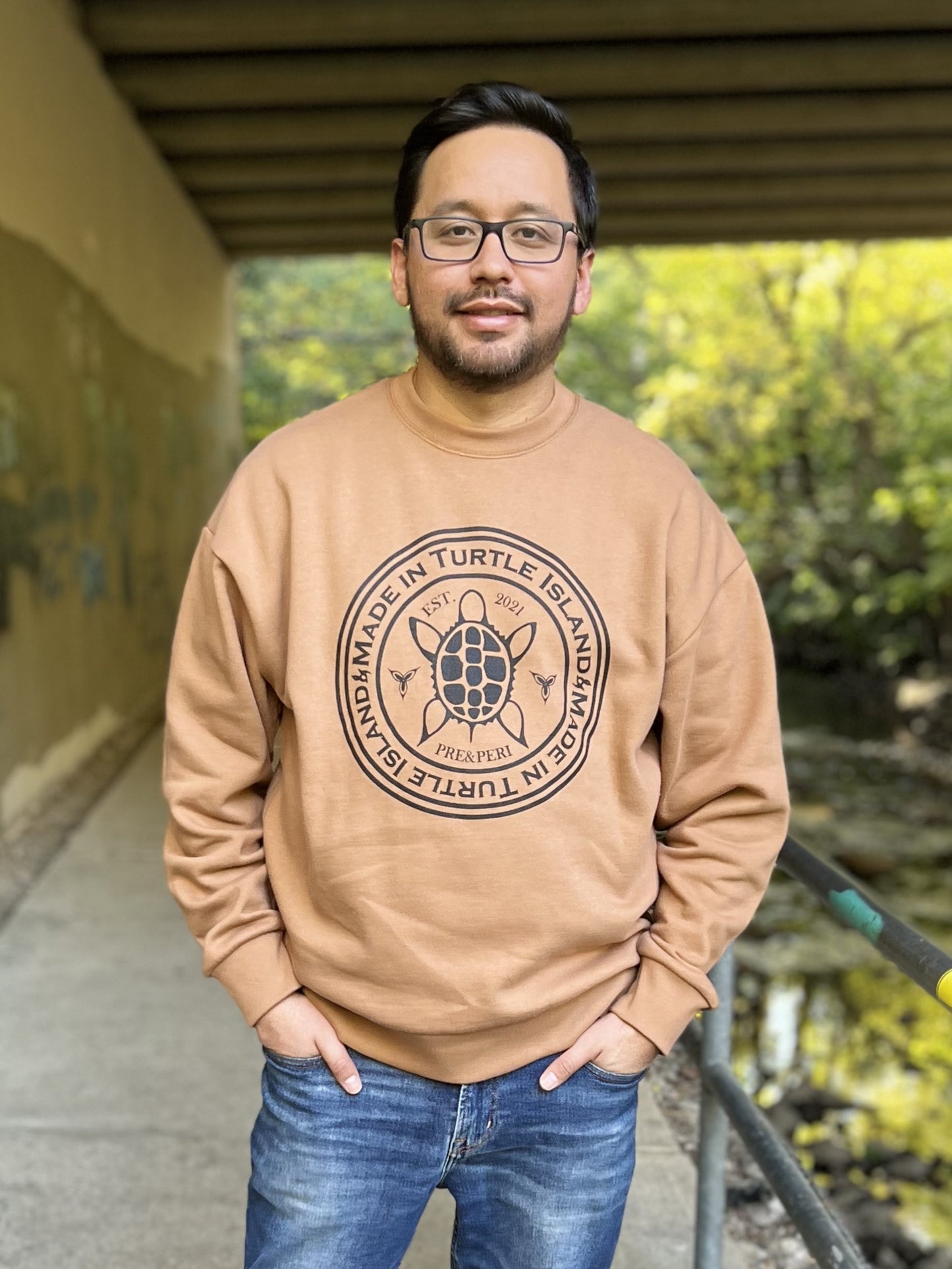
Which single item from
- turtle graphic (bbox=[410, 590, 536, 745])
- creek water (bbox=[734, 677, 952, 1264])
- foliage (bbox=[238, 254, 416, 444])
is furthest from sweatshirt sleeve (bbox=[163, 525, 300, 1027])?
foliage (bbox=[238, 254, 416, 444])

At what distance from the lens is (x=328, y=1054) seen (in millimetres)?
1490

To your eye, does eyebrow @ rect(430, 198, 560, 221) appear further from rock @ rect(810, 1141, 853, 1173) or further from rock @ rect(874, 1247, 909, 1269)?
rock @ rect(810, 1141, 853, 1173)

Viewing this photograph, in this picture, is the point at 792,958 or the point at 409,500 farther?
the point at 792,958

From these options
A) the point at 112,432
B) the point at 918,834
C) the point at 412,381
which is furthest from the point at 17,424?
the point at 918,834

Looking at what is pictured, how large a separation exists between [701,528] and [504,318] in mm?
338

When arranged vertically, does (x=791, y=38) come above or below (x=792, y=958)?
above

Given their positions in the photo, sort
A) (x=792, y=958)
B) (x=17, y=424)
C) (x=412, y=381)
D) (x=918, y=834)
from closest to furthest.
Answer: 1. (x=412, y=381)
2. (x=17, y=424)
3. (x=792, y=958)
4. (x=918, y=834)

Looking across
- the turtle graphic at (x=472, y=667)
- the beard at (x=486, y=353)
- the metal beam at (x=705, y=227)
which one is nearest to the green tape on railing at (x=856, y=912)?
the turtle graphic at (x=472, y=667)

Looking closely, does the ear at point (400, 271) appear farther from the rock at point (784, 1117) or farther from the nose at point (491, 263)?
the rock at point (784, 1117)

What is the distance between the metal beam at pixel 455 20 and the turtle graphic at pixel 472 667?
612cm

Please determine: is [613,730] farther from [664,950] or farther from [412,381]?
[412,381]

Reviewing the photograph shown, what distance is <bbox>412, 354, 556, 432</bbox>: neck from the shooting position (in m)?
1.54

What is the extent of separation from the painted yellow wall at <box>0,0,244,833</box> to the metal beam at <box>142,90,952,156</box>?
0.58m

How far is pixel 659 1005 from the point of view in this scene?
1535mm
